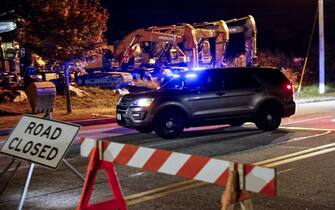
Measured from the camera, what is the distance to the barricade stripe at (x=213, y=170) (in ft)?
16.0

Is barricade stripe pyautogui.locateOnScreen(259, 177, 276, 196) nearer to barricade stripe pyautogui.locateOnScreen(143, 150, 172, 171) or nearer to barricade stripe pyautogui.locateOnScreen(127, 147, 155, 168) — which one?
barricade stripe pyautogui.locateOnScreen(143, 150, 172, 171)

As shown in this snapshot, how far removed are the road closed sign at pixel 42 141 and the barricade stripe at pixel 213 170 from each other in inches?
80.4

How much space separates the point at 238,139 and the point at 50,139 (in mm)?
7212

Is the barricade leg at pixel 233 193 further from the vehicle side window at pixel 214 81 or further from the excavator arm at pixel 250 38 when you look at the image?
the excavator arm at pixel 250 38

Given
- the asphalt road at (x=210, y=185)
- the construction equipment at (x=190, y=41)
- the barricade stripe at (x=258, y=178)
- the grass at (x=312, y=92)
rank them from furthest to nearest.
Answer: the construction equipment at (x=190, y=41)
the grass at (x=312, y=92)
the asphalt road at (x=210, y=185)
the barricade stripe at (x=258, y=178)

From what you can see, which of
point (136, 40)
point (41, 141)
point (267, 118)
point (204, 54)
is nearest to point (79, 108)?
point (136, 40)

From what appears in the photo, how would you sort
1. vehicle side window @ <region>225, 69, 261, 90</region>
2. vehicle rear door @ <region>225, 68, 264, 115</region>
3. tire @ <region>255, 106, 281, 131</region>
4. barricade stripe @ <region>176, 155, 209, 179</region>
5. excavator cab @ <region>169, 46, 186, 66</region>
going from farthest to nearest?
excavator cab @ <region>169, 46, 186, 66</region> → tire @ <region>255, 106, 281, 131</region> → vehicle side window @ <region>225, 69, 261, 90</region> → vehicle rear door @ <region>225, 68, 264, 115</region> → barricade stripe @ <region>176, 155, 209, 179</region>

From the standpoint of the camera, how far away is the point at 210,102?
555 inches

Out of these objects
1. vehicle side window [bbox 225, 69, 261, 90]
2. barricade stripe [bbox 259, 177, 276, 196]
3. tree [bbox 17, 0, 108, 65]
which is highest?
tree [bbox 17, 0, 108, 65]

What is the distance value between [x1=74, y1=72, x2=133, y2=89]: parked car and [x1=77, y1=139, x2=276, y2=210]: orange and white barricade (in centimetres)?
2233

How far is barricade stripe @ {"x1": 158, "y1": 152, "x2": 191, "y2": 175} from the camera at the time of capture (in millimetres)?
5277

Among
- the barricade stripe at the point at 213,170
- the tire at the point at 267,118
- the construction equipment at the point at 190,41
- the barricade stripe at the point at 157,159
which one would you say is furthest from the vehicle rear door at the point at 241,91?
the construction equipment at the point at 190,41

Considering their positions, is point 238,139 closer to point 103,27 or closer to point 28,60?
point 103,27

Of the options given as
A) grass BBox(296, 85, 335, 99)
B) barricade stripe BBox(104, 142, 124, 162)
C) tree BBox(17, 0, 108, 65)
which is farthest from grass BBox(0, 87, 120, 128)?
barricade stripe BBox(104, 142, 124, 162)
